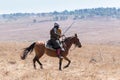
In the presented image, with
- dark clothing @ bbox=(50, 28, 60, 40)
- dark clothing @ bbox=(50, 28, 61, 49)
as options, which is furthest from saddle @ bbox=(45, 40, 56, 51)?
dark clothing @ bbox=(50, 28, 60, 40)

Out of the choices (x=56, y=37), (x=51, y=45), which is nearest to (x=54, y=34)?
(x=56, y=37)

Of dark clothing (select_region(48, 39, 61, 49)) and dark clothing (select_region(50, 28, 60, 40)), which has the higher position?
dark clothing (select_region(50, 28, 60, 40))

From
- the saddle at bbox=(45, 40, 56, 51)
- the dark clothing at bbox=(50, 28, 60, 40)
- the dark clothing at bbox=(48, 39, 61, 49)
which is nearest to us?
the dark clothing at bbox=(50, 28, 60, 40)

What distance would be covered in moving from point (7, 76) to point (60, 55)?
4.58 meters

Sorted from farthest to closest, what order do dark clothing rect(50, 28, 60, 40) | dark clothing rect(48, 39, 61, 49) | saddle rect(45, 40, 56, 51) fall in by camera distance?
saddle rect(45, 40, 56, 51) < dark clothing rect(48, 39, 61, 49) < dark clothing rect(50, 28, 60, 40)

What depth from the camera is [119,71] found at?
53.6 feet

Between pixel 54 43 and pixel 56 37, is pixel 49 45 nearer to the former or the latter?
pixel 54 43

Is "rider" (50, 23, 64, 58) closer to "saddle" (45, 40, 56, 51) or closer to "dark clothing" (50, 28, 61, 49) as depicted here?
"dark clothing" (50, 28, 61, 49)

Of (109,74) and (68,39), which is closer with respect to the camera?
(109,74)

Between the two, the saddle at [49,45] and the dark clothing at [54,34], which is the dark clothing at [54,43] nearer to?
the saddle at [49,45]

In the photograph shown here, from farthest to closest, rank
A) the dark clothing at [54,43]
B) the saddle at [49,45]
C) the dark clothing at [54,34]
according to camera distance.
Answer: the saddle at [49,45] → the dark clothing at [54,43] → the dark clothing at [54,34]

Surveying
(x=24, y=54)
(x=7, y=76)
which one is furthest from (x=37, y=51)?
(x=7, y=76)

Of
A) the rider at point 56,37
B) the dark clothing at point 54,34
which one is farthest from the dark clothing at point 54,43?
the dark clothing at point 54,34

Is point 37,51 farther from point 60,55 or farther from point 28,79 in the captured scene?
point 28,79
